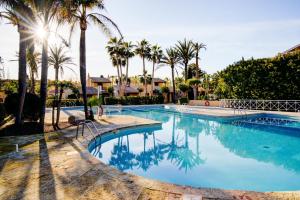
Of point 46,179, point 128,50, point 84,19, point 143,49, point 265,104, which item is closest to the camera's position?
point 46,179

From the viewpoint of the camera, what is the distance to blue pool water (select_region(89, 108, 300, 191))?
7.02 meters

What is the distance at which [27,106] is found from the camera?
11.5m

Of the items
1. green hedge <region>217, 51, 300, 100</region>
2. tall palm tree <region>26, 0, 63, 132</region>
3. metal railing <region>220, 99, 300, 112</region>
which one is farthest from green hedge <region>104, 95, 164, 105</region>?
tall palm tree <region>26, 0, 63, 132</region>

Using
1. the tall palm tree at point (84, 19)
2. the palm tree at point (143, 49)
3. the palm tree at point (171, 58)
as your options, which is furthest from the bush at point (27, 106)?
the palm tree at point (143, 49)

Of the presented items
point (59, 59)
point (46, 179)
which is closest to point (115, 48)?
point (59, 59)

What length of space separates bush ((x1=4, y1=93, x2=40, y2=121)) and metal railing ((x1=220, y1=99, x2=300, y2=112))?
63.8ft

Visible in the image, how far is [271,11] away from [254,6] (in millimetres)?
1136

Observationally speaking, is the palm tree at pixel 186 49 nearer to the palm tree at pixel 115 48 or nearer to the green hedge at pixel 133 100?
the green hedge at pixel 133 100

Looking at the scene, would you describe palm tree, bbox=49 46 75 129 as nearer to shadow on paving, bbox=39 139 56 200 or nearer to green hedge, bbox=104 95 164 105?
green hedge, bbox=104 95 164 105

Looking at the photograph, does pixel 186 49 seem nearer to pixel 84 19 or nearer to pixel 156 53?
pixel 156 53

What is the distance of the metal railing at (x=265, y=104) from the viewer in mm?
19812

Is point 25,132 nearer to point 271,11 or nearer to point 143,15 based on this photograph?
point 143,15

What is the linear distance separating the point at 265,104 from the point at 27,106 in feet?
65.9

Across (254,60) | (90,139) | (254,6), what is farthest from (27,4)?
(254,60)
